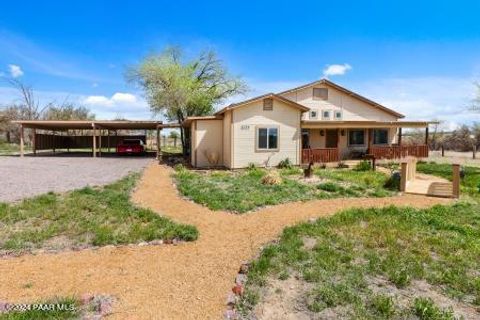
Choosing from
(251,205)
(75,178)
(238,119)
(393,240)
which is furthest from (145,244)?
(238,119)

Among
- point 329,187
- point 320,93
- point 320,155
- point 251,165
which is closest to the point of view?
point 329,187

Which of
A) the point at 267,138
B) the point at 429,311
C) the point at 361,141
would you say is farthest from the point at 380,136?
the point at 429,311

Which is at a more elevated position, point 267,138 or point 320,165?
point 267,138

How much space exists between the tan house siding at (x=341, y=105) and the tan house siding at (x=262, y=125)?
14.1 ft

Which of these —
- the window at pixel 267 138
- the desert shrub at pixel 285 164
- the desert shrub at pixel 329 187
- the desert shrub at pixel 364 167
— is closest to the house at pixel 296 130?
the window at pixel 267 138

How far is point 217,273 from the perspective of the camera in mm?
5051

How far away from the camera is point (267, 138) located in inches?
745

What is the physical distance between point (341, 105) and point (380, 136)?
3679 millimetres

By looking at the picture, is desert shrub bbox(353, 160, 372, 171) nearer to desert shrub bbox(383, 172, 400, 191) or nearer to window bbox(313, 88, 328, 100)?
desert shrub bbox(383, 172, 400, 191)

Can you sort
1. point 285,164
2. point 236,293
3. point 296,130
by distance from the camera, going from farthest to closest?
point 296,130 < point 285,164 < point 236,293

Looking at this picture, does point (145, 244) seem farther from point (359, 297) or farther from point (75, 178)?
point (75, 178)

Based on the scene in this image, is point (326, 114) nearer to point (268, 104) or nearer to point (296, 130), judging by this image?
point (296, 130)

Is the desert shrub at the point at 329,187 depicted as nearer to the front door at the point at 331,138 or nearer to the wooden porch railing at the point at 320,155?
the wooden porch railing at the point at 320,155

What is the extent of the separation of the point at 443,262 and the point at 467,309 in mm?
1422
